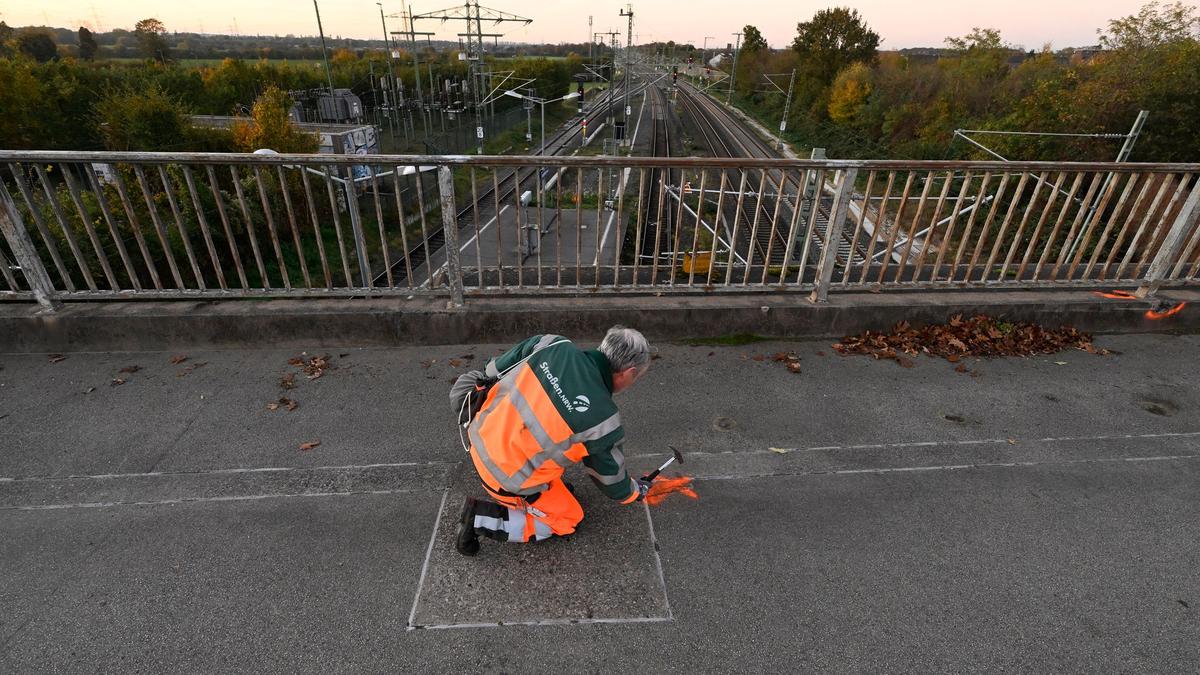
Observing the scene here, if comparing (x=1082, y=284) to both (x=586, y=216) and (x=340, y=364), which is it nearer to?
(x=340, y=364)

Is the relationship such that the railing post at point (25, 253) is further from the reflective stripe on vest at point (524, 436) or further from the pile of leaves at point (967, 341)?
the pile of leaves at point (967, 341)

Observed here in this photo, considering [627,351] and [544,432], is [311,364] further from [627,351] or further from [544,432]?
[627,351]

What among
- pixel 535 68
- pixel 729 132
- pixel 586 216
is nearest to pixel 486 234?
pixel 586 216

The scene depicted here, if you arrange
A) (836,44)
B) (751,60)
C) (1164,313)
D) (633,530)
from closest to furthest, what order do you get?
1. (633,530)
2. (1164,313)
3. (836,44)
4. (751,60)

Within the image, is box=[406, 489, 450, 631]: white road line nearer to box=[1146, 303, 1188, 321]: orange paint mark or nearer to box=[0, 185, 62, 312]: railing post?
box=[0, 185, 62, 312]: railing post

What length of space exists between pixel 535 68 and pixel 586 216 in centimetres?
5512

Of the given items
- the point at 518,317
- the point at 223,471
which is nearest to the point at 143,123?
the point at 518,317

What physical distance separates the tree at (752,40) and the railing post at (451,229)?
93230 millimetres

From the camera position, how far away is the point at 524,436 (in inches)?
90.0

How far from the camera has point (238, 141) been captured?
23.3m

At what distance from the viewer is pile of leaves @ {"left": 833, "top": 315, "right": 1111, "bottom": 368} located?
4.34 m

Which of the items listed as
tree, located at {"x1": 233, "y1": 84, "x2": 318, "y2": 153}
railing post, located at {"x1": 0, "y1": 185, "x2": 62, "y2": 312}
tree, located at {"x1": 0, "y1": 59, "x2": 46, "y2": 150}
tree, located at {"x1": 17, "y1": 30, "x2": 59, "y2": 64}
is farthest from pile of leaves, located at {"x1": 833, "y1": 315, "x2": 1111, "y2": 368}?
tree, located at {"x1": 17, "y1": 30, "x2": 59, "y2": 64}

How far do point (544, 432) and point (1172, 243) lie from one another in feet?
17.7

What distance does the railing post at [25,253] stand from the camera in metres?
3.61
